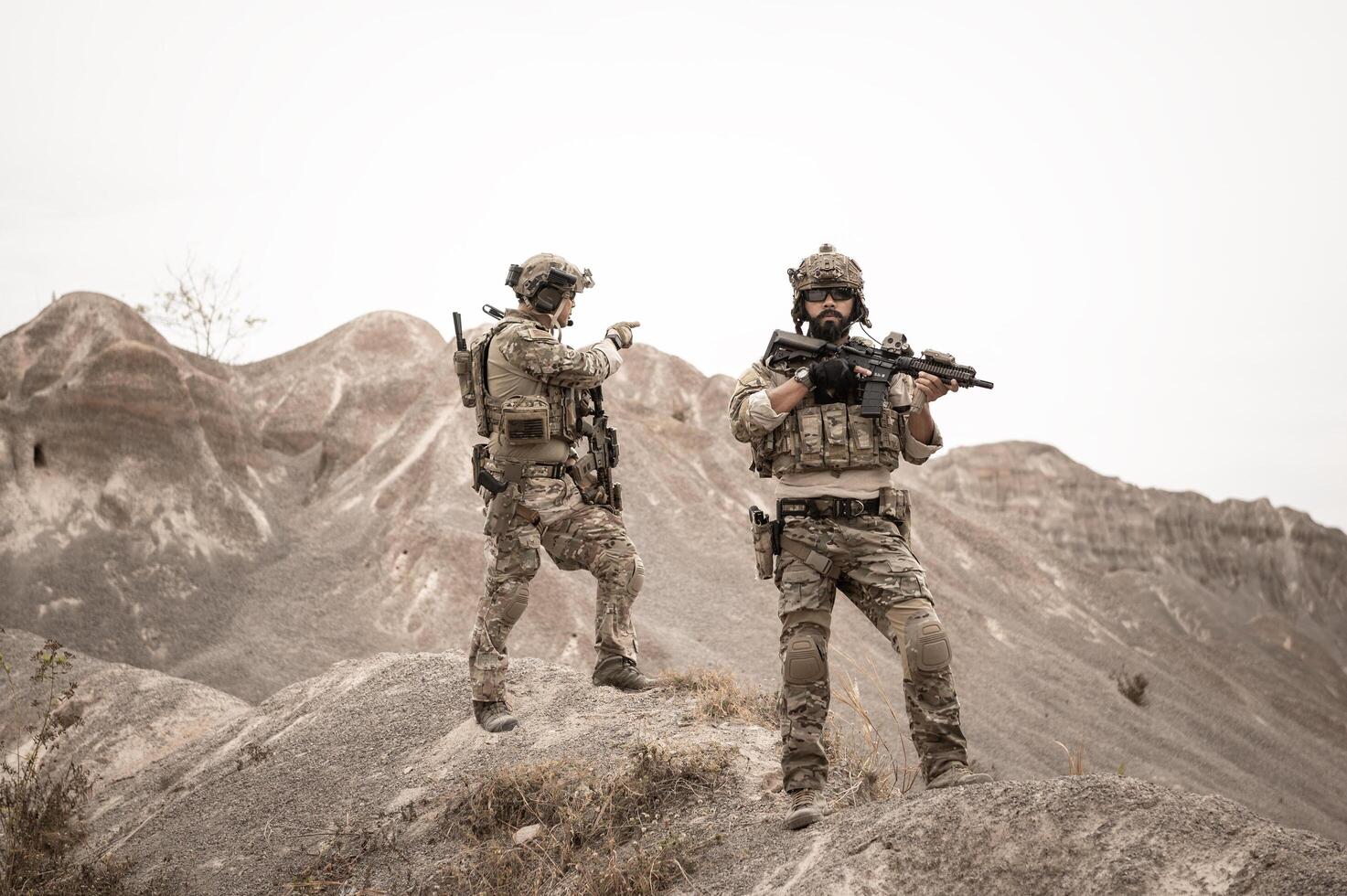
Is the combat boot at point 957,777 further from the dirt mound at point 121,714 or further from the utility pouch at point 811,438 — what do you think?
the dirt mound at point 121,714

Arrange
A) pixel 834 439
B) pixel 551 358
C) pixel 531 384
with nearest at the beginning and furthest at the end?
pixel 834 439 < pixel 551 358 < pixel 531 384

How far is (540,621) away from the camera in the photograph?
1809cm

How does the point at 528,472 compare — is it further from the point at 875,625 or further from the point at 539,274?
the point at 875,625

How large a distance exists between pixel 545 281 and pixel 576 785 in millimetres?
3339

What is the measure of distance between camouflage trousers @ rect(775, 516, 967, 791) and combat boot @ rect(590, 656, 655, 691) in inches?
109

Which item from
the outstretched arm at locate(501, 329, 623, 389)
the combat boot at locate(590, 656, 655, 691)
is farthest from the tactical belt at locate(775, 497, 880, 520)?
the combat boot at locate(590, 656, 655, 691)

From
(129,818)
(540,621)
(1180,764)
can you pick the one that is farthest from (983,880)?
(1180,764)

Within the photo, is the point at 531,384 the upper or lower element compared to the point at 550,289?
lower

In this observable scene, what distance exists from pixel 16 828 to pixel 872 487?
21.8 ft

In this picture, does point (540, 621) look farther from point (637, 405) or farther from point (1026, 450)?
point (1026, 450)

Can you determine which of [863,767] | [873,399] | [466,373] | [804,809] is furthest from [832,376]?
[466,373]

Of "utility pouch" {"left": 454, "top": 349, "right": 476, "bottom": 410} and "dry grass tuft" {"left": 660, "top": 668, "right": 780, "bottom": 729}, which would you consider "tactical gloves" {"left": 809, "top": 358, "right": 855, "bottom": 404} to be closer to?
"dry grass tuft" {"left": 660, "top": 668, "right": 780, "bottom": 729}

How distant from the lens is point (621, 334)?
7.65 meters

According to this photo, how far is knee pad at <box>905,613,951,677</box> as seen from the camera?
Answer: 4.84m
